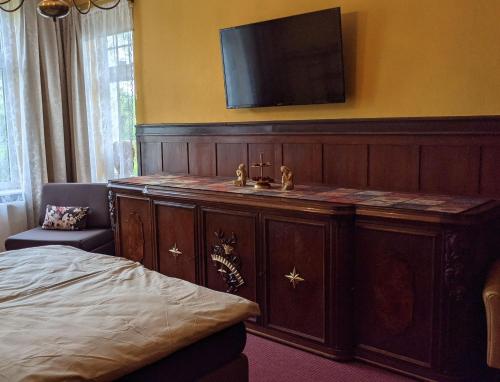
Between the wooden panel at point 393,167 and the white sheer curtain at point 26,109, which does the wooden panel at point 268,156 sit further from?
the white sheer curtain at point 26,109

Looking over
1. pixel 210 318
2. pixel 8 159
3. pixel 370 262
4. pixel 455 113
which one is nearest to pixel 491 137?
pixel 455 113

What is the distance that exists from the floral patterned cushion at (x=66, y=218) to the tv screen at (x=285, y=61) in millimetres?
1760

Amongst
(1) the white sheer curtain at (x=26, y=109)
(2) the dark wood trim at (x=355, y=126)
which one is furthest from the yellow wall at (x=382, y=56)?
(1) the white sheer curtain at (x=26, y=109)

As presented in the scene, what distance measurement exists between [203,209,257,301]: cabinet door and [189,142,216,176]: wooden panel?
908 millimetres

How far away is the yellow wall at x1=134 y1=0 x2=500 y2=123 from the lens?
2873mm

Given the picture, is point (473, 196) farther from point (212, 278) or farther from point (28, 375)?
point (28, 375)

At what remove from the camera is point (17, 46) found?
4.94 metres

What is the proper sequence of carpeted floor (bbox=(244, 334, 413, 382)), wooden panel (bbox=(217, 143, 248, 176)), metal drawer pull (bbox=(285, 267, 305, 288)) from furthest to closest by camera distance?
1. wooden panel (bbox=(217, 143, 248, 176))
2. metal drawer pull (bbox=(285, 267, 305, 288))
3. carpeted floor (bbox=(244, 334, 413, 382))

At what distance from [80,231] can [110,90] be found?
1.45 m

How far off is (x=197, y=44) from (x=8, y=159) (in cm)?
228

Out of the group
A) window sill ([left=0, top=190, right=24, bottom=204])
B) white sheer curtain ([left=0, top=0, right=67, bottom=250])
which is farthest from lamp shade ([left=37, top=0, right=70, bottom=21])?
window sill ([left=0, top=190, right=24, bottom=204])

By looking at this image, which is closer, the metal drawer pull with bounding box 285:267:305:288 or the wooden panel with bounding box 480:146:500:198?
the wooden panel with bounding box 480:146:500:198

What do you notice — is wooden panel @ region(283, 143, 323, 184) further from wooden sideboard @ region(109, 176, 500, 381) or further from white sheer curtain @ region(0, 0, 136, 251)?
white sheer curtain @ region(0, 0, 136, 251)

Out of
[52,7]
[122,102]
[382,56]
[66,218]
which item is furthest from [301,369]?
[122,102]
